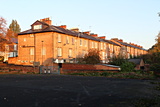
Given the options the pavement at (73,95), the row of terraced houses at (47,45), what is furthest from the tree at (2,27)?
the pavement at (73,95)

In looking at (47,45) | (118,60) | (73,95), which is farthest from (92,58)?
(73,95)

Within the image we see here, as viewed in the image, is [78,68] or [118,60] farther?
[118,60]

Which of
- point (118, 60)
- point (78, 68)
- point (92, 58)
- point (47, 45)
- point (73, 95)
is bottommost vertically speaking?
point (73, 95)

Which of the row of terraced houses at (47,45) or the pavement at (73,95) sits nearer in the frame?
the pavement at (73,95)

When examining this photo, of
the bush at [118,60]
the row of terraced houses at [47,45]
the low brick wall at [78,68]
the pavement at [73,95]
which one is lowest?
the pavement at [73,95]

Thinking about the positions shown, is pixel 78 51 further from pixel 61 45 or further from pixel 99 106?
pixel 99 106

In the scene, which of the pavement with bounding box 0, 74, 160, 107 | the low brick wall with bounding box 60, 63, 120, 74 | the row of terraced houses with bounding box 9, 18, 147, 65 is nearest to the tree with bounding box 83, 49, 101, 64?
the low brick wall with bounding box 60, 63, 120, 74

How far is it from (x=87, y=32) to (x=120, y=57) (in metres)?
23.1

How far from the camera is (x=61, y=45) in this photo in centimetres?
4212

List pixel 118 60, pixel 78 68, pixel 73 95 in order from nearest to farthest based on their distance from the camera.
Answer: pixel 73 95, pixel 78 68, pixel 118 60

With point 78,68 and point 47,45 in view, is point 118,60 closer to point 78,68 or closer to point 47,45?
point 78,68

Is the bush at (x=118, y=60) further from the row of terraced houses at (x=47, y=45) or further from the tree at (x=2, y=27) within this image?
the tree at (x=2, y=27)

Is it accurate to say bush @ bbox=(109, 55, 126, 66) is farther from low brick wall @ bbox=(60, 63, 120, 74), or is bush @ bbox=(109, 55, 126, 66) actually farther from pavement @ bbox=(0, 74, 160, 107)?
pavement @ bbox=(0, 74, 160, 107)

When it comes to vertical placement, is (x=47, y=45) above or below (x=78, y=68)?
above
